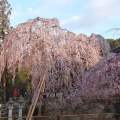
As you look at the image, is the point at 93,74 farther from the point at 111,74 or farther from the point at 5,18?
the point at 5,18

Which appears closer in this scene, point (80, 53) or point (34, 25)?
point (34, 25)

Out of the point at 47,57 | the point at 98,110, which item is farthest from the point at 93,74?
the point at 98,110

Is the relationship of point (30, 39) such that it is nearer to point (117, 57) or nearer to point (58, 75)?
point (58, 75)

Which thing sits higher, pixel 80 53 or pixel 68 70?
pixel 80 53

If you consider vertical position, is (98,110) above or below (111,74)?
below

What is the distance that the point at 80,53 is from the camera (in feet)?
39.3

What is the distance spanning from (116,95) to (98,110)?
6368mm

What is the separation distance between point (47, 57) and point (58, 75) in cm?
147

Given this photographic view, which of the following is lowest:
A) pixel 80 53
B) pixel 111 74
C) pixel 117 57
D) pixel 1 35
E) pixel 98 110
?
pixel 98 110

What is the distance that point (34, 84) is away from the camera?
39.8ft

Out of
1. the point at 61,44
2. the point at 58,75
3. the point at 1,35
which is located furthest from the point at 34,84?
the point at 1,35

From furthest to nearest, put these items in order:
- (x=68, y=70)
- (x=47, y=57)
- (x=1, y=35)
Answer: (x=1, y=35) → (x=68, y=70) → (x=47, y=57)

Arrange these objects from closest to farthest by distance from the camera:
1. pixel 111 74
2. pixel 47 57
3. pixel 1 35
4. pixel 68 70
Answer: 1. pixel 111 74
2. pixel 47 57
3. pixel 68 70
4. pixel 1 35

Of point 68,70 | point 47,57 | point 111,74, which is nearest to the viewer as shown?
point 111,74
